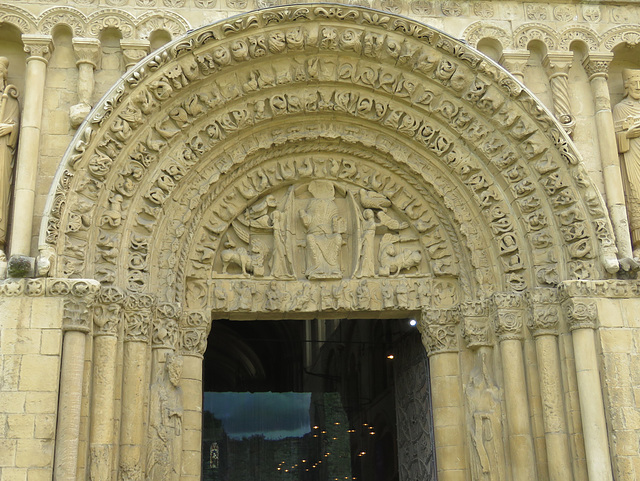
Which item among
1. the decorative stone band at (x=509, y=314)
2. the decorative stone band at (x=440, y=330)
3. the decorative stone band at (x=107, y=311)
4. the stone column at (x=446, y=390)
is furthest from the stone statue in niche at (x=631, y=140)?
the decorative stone band at (x=107, y=311)

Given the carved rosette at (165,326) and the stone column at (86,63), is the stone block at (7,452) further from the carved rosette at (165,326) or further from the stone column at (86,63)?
the stone column at (86,63)

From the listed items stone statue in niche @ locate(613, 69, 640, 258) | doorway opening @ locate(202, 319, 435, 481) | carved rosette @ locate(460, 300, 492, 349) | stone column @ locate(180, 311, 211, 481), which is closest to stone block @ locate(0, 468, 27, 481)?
stone column @ locate(180, 311, 211, 481)

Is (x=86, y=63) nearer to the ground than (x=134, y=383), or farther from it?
farther from it

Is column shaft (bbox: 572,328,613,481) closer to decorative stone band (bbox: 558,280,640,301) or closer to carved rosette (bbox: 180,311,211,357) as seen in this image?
decorative stone band (bbox: 558,280,640,301)

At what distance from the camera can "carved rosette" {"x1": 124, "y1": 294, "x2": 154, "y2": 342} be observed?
7.99 metres

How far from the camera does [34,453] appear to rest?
7062mm

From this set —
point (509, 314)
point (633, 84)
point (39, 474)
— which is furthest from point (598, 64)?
point (39, 474)

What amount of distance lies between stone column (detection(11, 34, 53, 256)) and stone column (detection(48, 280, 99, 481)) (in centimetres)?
66

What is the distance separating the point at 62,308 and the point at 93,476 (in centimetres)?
161

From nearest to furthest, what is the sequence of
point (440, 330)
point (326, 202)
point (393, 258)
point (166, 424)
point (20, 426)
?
point (20, 426)
point (166, 424)
point (440, 330)
point (393, 258)
point (326, 202)

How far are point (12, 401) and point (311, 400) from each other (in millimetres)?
6322

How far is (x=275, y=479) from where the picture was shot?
Answer: 39.2 feet

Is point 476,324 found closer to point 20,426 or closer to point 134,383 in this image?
point 134,383

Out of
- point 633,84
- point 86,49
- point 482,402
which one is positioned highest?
point 86,49
